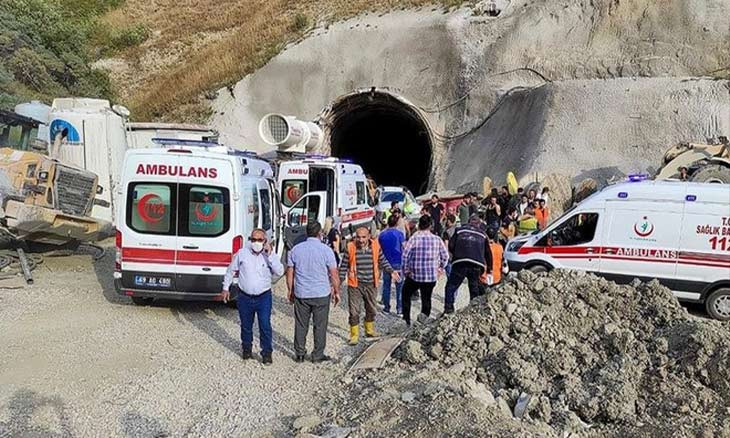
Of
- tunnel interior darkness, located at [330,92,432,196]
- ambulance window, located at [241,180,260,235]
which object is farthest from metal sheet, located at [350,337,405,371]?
tunnel interior darkness, located at [330,92,432,196]

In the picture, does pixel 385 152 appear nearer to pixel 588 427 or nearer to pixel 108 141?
pixel 108 141

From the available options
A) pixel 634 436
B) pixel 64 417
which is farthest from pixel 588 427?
pixel 64 417

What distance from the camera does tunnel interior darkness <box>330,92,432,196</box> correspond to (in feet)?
87.2

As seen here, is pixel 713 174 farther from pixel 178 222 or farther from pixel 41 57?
pixel 41 57

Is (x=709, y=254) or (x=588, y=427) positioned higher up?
(x=709, y=254)

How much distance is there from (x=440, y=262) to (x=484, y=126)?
18.2 m

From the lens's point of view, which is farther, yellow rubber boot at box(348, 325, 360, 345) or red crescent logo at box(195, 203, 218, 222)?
red crescent logo at box(195, 203, 218, 222)

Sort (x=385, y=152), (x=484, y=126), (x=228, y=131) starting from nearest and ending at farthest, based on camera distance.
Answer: (x=484, y=126) < (x=228, y=131) < (x=385, y=152)

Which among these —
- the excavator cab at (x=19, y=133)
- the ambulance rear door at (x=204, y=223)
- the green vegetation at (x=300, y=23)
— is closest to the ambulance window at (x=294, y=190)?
the ambulance rear door at (x=204, y=223)

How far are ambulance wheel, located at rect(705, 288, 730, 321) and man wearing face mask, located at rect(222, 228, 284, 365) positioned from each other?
279 inches

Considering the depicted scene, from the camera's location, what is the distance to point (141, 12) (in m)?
48.4

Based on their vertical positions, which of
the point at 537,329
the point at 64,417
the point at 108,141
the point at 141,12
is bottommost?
the point at 64,417

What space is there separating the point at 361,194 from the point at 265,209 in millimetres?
5997

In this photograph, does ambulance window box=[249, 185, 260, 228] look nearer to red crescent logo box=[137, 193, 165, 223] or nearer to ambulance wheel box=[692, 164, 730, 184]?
red crescent logo box=[137, 193, 165, 223]
